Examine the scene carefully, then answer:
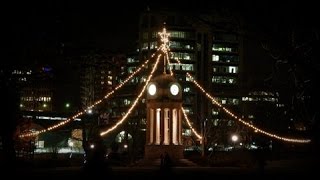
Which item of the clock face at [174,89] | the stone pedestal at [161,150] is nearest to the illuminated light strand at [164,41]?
the clock face at [174,89]

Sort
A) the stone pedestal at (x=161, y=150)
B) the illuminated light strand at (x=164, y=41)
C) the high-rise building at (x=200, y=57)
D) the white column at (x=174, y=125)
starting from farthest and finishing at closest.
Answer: the high-rise building at (x=200, y=57), the illuminated light strand at (x=164, y=41), the white column at (x=174, y=125), the stone pedestal at (x=161, y=150)

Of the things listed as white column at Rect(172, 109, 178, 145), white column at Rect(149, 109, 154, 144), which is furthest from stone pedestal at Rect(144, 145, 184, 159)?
white column at Rect(149, 109, 154, 144)

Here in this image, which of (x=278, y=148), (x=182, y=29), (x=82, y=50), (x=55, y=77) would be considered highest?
(x=182, y=29)

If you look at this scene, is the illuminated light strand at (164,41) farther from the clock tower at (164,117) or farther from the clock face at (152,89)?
the clock face at (152,89)

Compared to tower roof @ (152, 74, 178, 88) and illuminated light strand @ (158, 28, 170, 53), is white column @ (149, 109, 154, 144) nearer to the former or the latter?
tower roof @ (152, 74, 178, 88)

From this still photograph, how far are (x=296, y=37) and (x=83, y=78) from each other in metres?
52.2

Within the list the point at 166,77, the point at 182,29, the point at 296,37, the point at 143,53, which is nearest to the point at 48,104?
the point at 143,53

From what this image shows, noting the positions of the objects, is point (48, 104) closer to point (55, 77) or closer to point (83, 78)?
point (83, 78)

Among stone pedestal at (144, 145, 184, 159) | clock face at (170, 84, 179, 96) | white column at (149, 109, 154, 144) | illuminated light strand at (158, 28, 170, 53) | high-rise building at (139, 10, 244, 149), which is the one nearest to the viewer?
stone pedestal at (144, 145, 184, 159)

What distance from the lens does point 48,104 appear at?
11462cm

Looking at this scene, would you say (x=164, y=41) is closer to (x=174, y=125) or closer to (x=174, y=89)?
(x=174, y=89)

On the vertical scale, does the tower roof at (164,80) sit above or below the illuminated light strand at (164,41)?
below

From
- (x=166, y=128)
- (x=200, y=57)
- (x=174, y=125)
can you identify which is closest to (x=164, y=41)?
(x=174, y=125)

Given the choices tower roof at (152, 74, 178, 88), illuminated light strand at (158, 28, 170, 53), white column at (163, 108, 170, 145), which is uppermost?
illuminated light strand at (158, 28, 170, 53)
